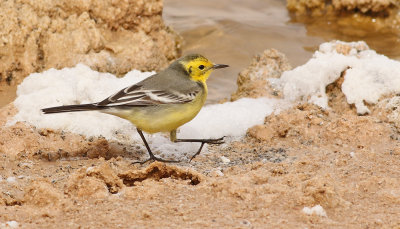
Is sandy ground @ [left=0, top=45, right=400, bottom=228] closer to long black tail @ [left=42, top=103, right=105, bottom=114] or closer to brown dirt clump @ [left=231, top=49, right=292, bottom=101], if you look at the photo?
long black tail @ [left=42, top=103, right=105, bottom=114]

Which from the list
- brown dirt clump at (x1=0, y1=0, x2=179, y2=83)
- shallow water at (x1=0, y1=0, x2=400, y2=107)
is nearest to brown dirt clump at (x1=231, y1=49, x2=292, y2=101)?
brown dirt clump at (x1=0, y1=0, x2=179, y2=83)

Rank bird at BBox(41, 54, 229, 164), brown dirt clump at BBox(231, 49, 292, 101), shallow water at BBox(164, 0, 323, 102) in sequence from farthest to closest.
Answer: shallow water at BBox(164, 0, 323, 102)
brown dirt clump at BBox(231, 49, 292, 101)
bird at BBox(41, 54, 229, 164)

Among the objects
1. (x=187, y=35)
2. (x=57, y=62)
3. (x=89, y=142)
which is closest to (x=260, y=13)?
(x=187, y=35)

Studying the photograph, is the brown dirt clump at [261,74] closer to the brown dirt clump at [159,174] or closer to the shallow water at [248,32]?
the shallow water at [248,32]

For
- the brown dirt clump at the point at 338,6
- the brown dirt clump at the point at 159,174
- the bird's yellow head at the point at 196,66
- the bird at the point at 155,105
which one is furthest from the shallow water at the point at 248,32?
the brown dirt clump at the point at 159,174

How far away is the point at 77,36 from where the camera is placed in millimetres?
7816

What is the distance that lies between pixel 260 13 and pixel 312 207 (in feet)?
26.9

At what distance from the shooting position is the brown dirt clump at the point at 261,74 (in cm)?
736

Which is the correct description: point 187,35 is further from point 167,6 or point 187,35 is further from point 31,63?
point 31,63

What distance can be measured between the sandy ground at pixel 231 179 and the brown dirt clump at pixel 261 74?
757 millimetres

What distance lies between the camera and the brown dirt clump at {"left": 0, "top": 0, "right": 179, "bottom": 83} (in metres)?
7.58

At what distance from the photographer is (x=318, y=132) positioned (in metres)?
6.30

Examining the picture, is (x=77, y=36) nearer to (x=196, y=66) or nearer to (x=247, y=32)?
(x=196, y=66)

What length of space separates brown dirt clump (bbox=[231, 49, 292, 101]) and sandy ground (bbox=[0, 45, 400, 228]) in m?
0.76
